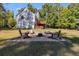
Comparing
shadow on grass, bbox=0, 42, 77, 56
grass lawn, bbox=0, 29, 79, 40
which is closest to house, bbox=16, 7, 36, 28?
Result: grass lawn, bbox=0, 29, 79, 40

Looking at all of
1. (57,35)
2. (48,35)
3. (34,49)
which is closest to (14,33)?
(34,49)

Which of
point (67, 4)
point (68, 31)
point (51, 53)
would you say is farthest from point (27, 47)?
point (67, 4)

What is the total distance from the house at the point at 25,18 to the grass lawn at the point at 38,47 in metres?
0.11

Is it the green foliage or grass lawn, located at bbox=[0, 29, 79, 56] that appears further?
the green foliage

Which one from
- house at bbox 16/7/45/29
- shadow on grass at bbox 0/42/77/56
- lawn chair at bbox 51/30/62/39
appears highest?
house at bbox 16/7/45/29

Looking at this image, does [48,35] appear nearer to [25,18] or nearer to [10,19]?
[25,18]

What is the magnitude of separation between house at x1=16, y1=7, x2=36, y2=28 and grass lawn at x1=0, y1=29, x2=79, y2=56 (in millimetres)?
109

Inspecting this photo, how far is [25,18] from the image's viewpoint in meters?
3.07

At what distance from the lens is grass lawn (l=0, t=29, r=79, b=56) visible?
2.95 metres

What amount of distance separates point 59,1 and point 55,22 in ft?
0.95

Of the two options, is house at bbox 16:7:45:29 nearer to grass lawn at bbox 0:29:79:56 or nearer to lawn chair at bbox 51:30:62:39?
grass lawn at bbox 0:29:79:56

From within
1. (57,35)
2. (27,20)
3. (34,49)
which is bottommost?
(34,49)

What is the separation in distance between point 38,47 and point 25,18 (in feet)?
1.42

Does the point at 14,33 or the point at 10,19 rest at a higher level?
the point at 10,19
